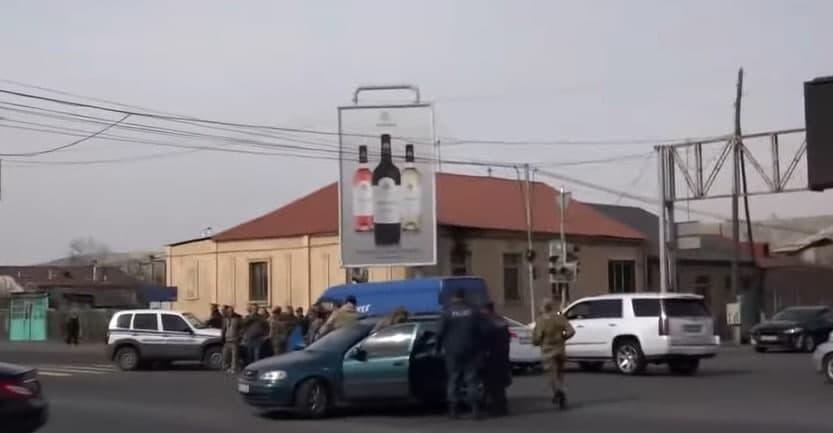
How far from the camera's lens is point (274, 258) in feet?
172

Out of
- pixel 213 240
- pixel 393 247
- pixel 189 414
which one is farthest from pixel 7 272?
pixel 189 414

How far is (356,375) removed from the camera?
19.2 meters

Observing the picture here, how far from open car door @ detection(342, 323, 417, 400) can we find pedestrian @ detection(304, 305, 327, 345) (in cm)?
743

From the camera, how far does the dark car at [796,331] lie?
132ft

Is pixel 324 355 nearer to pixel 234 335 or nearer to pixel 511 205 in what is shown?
pixel 234 335

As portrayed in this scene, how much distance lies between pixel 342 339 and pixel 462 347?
7.61 ft

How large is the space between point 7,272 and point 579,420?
92.5m

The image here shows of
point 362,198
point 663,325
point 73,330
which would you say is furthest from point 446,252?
point 663,325

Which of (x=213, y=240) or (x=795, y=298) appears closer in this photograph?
(x=213, y=240)

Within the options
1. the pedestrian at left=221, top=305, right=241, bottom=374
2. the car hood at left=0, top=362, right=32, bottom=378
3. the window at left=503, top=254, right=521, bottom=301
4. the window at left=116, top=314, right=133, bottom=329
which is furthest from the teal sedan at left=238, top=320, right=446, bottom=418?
the window at left=503, top=254, right=521, bottom=301

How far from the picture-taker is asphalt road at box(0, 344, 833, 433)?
58.6 feet

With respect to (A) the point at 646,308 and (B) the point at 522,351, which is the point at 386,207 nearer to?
(B) the point at 522,351

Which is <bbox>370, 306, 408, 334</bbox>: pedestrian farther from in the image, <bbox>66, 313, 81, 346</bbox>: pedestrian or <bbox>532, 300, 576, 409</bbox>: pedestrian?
<bbox>66, 313, 81, 346</bbox>: pedestrian

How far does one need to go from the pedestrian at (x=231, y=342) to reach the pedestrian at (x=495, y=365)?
13038 mm
